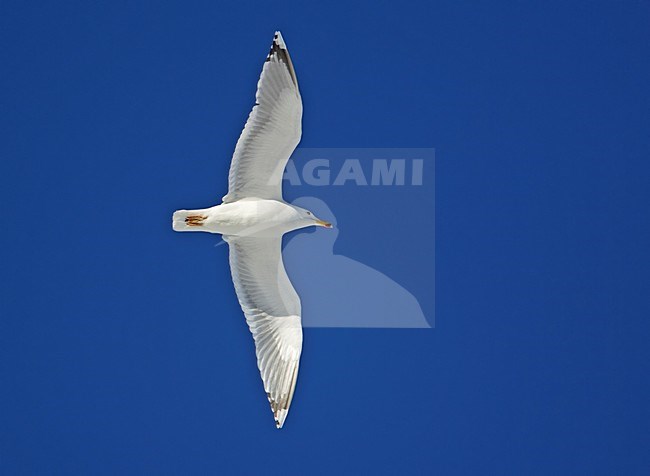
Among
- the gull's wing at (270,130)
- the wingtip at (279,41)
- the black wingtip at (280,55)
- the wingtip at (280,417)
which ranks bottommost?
the wingtip at (280,417)

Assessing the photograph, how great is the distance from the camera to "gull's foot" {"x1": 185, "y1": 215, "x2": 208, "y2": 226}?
554 cm

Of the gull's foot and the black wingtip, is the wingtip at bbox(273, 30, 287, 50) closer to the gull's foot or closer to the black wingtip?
the black wingtip

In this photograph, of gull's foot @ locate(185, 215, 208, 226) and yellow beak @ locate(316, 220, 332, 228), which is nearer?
gull's foot @ locate(185, 215, 208, 226)

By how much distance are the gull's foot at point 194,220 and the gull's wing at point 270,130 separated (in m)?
0.19

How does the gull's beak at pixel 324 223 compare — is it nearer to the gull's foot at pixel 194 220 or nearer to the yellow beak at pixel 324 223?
the yellow beak at pixel 324 223

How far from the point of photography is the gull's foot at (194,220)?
18.2 feet

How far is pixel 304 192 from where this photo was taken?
6273 millimetres

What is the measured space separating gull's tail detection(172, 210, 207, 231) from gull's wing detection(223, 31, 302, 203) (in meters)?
0.19

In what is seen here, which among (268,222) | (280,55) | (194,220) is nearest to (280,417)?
(268,222)

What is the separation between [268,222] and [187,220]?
1.26 ft

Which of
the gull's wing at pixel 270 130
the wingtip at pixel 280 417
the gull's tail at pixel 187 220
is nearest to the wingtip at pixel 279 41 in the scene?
the gull's wing at pixel 270 130

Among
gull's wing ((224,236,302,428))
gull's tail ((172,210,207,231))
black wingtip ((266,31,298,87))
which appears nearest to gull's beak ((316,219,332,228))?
gull's wing ((224,236,302,428))

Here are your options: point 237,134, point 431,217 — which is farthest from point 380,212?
point 237,134

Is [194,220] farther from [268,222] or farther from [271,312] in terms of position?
[271,312]
